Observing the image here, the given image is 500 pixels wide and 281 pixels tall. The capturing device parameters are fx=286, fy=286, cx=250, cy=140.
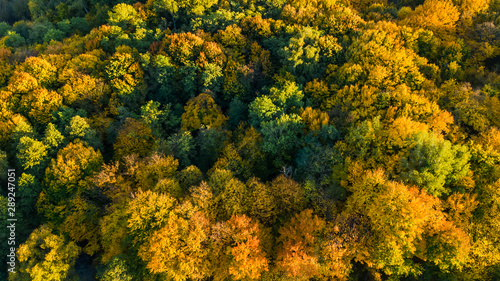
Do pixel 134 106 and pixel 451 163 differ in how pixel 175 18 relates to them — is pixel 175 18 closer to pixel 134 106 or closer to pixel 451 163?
pixel 134 106

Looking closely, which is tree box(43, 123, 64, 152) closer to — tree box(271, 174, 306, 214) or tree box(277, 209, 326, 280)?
tree box(271, 174, 306, 214)

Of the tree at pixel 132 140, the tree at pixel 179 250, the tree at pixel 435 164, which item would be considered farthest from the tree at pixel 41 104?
the tree at pixel 435 164

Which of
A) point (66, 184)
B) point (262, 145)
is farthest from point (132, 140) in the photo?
point (262, 145)

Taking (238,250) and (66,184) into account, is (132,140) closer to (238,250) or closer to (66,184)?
(66,184)

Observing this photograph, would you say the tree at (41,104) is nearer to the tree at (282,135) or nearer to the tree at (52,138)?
the tree at (52,138)

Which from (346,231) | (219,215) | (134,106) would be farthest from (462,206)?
(134,106)
